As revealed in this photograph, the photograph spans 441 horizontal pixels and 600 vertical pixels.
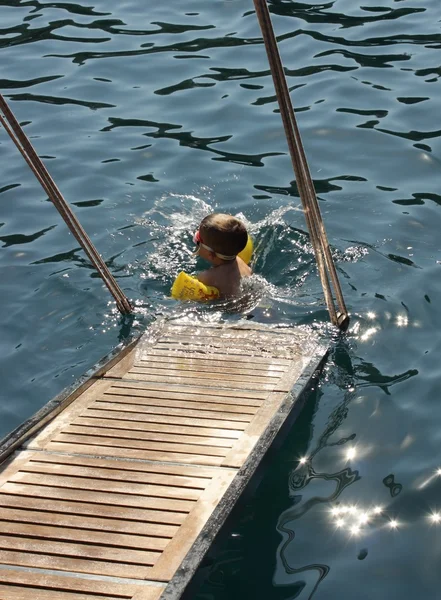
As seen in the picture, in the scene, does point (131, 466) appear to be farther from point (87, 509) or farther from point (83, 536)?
point (83, 536)

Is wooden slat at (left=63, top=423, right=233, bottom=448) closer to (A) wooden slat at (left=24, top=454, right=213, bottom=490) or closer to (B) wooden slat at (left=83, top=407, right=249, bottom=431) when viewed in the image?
(B) wooden slat at (left=83, top=407, right=249, bottom=431)

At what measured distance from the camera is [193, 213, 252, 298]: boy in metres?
7.41

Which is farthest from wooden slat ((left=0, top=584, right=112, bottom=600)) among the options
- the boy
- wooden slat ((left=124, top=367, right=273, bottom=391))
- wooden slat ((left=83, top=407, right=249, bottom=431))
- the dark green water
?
the boy

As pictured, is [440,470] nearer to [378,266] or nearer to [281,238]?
[378,266]

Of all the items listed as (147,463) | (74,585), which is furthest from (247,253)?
(74,585)

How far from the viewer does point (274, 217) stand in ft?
29.6

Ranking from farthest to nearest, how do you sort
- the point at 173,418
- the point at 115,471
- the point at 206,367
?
1. the point at 206,367
2. the point at 173,418
3. the point at 115,471

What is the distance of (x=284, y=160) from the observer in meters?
10.3

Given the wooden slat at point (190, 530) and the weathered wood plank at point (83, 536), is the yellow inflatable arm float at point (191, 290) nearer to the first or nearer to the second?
the wooden slat at point (190, 530)

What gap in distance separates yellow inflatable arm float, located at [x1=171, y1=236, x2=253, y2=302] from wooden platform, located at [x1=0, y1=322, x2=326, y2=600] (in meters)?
0.47

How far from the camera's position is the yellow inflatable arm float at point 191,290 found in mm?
7395

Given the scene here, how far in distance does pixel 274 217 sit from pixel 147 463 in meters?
4.12

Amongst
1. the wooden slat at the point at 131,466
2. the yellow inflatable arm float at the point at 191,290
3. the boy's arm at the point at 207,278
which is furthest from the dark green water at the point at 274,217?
the wooden slat at the point at 131,466

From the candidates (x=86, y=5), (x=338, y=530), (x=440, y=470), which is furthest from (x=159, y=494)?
(x=86, y=5)
